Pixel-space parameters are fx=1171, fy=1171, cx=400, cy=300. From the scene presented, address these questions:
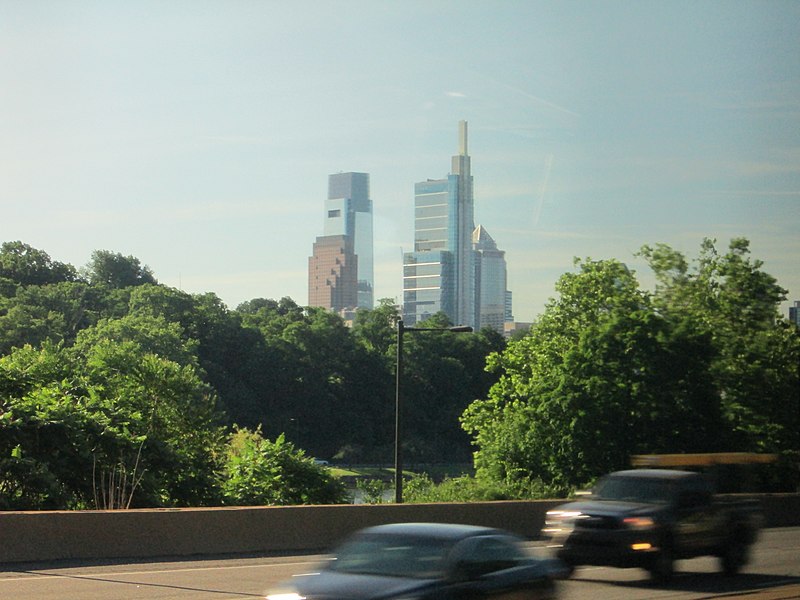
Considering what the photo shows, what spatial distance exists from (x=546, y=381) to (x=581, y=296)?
44.2 feet

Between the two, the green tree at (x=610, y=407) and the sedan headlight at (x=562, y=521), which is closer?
the sedan headlight at (x=562, y=521)

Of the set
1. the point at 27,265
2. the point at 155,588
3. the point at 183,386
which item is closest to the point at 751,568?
the point at 155,588

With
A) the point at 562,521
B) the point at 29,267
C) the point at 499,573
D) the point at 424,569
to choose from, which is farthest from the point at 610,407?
the point at 29,267

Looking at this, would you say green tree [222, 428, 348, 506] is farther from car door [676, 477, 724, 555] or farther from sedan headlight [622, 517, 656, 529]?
sedan headlight [622, 517, 656, 529]

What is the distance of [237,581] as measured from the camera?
56.7ft

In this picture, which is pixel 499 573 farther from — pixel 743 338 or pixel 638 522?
pixel 743 338

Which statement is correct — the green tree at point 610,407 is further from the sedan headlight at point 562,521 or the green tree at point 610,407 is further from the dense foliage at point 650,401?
the sedan headlight at point 562,521

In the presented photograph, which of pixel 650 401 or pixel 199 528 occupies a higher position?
pixel 650 401

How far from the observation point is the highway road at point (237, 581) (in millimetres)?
15500

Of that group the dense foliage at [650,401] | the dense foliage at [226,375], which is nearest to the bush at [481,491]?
the dense foliage at [650,401]

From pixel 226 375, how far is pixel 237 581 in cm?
10581

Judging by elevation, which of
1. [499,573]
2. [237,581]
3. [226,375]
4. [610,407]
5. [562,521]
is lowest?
[237,581]

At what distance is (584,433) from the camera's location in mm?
54031

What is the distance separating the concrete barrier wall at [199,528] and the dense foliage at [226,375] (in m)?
9.74
